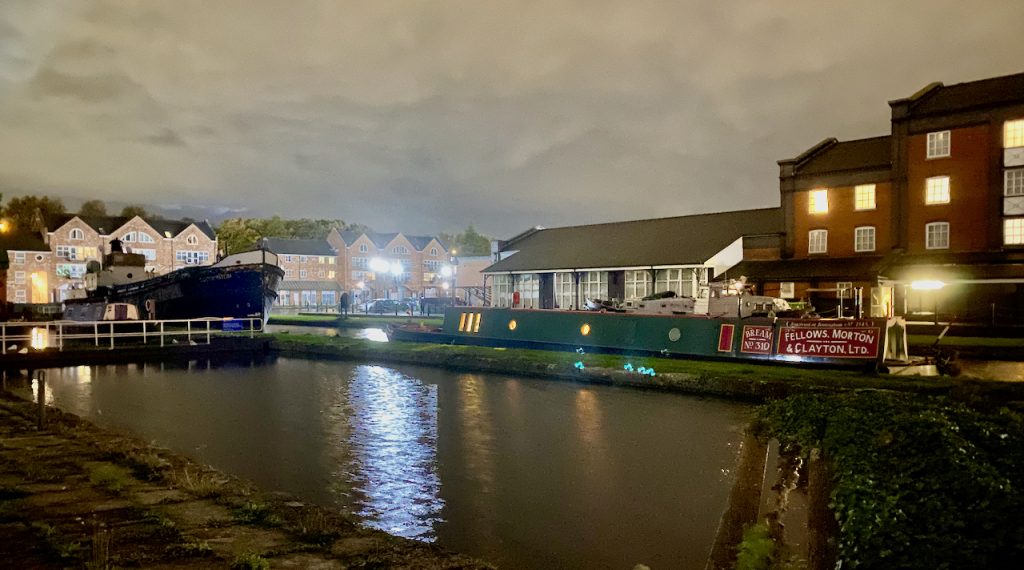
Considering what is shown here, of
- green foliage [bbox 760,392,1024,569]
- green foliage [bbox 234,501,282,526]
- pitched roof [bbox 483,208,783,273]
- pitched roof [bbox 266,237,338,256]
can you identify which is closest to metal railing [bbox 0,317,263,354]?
pitched roof [bbox 483,208,783,273]

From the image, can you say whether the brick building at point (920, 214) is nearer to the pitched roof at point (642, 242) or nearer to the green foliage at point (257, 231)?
the pitched roof at point (642, 242)

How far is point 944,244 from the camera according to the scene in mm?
36500

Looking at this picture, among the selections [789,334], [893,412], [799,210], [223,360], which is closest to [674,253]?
[799,210]

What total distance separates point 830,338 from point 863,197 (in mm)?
22350

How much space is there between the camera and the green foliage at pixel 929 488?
12.0ft

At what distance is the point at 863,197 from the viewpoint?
3922 centimetres

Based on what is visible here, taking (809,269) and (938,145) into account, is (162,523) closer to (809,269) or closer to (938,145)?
(809,269)

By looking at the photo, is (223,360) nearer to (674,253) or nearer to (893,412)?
(674,253)

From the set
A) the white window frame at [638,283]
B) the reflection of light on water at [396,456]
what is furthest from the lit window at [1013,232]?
the reflection of light on water at [396,456]

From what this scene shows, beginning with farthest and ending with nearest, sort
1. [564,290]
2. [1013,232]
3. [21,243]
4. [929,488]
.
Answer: [21,243] → [564,290] → [1013,232] → [929,488]

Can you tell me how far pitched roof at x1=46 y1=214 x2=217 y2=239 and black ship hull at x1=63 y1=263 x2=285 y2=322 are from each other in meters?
57.7

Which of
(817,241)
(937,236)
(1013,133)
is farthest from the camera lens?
(817,241)

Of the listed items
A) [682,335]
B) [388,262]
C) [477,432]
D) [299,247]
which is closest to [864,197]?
[682,335]

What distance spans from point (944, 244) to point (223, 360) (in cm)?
3600
